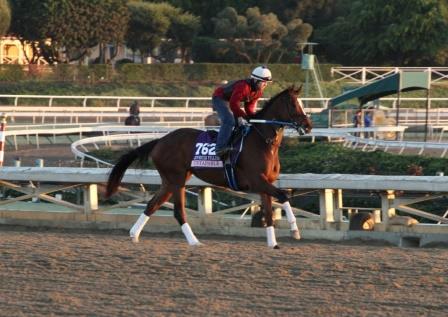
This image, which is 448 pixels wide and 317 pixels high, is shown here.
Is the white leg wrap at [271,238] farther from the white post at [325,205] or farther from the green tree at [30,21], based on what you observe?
the green tree at [30,21]

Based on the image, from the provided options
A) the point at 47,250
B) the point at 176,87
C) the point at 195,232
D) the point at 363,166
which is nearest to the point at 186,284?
the point at 47,250

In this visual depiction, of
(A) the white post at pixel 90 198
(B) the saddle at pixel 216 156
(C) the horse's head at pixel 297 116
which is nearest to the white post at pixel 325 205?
(B) the saddle at pixel 216 156

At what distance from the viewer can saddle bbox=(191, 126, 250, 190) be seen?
36.8 ft

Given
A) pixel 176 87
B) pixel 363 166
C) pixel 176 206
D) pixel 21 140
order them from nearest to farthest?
pixel 176 206, pixel 363 166, pixel 21 140, pixel 176 87

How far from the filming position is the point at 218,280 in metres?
8.46

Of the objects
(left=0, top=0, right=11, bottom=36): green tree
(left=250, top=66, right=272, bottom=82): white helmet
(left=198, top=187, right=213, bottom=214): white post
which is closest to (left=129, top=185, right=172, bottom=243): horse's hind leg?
(left=198, top=187, right=213, bottom=214): white post

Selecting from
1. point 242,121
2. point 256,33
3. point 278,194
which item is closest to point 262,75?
point 242,121

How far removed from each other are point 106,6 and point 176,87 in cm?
776

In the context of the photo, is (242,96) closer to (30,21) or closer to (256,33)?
(30,21)

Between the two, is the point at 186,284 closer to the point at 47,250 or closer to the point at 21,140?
the point at 47,250

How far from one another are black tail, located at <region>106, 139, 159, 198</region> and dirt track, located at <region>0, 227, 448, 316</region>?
1.31 meters

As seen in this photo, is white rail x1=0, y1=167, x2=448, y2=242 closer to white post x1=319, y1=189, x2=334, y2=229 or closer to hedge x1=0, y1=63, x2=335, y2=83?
white post x1=319, y1=189, x2=334, y2=229

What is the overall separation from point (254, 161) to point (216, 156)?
1.36 ft

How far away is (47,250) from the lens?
10305 mm
